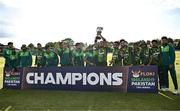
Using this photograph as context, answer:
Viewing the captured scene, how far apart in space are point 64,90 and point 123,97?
3.01 m

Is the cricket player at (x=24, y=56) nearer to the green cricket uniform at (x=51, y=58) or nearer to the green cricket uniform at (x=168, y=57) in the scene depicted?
the green cricket uniform at (x=51, y=58)

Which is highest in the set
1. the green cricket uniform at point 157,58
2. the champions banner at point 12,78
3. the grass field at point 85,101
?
the green cricket uniform at point 157,58

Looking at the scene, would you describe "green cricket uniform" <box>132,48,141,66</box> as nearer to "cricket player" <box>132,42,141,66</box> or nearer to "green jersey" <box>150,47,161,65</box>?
"cricket player" <box>132,42,141,66</box>

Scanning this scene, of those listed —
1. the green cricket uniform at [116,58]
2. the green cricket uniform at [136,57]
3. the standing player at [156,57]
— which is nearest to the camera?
the standing player at [156,57]

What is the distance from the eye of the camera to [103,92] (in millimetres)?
12102

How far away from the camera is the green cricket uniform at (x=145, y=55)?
42.2ft

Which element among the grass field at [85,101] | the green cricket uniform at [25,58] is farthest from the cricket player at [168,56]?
the green cricket uniform at [25,58]

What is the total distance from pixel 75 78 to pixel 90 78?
697mm

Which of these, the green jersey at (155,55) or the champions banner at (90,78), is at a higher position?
the green jersey at (155,55)

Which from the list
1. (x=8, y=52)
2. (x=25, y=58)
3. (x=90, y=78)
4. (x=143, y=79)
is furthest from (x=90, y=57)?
(x=8, y=52)

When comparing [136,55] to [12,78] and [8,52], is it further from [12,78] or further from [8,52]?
[8,52]

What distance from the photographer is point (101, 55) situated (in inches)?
534

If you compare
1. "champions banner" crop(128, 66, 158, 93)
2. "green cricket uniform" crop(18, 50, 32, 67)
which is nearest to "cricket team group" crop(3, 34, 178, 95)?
"green cricket uniform" crop(18, 50, 32, 67)

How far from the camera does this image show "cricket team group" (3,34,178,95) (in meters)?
12.1
